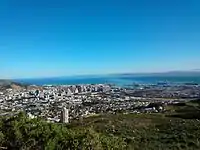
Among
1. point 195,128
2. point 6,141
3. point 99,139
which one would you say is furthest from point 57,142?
point 195,128

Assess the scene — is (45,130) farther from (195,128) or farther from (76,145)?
(195,128)

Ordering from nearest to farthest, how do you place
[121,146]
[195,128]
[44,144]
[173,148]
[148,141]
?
[121,146] → [44,144] → [173,148] → [148,141] → [195,128]

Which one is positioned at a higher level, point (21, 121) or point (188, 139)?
point (21, 121)

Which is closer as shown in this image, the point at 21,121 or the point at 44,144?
the point at 44,144

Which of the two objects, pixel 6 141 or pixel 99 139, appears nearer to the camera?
pixel 99 139

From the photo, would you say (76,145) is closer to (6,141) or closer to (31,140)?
(31,140)

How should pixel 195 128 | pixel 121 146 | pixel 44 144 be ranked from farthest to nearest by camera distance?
pixel 195 128, pixel 44 144, pixel 121 146

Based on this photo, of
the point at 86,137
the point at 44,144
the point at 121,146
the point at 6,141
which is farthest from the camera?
the point at 6,141

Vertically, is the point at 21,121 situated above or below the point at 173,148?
above

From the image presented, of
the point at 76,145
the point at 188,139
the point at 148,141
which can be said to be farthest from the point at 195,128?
the point at 76,145
